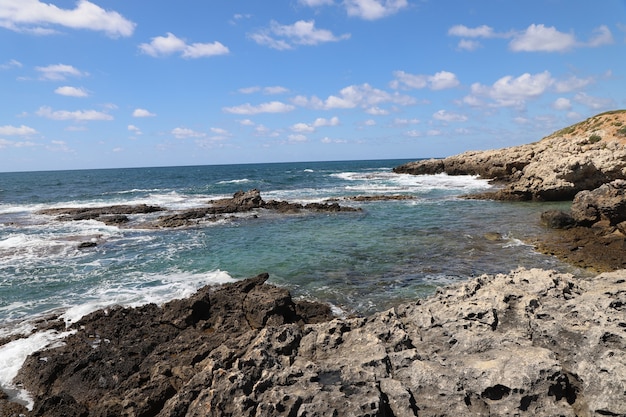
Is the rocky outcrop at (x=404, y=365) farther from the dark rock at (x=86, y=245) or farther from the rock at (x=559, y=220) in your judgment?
the rock at (x=559, y=220)

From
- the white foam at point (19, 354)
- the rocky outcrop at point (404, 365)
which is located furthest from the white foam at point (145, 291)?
the rocky outcrop at point (404, 365)

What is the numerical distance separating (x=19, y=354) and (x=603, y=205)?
74.2 feet

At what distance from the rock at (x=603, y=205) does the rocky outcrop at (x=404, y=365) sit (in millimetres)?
13322

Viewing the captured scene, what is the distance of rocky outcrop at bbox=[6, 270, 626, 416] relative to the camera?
15.6ft

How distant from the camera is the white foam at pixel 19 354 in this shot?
7844mm

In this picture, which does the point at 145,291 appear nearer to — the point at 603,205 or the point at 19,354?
the point at 19,354

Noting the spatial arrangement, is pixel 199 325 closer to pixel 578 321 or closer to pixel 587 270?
pixel 578 321

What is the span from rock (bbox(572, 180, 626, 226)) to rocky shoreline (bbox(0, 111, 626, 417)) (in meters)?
13.3

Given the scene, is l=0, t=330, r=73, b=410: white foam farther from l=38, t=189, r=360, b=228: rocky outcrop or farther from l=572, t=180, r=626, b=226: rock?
l=572, t=180, r=626, b=226: rock

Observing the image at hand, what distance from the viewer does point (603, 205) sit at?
18.5 meters

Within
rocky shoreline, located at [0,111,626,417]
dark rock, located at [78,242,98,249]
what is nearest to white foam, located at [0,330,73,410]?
rocky shoreline, located at [0,111,626,417]

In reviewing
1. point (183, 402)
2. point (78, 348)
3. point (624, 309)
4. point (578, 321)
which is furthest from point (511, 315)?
point (78, 348)

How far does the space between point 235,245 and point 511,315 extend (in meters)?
16.0

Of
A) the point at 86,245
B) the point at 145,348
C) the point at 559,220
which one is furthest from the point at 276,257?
the point at 559,220
